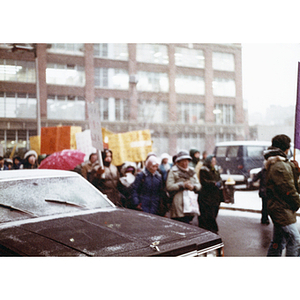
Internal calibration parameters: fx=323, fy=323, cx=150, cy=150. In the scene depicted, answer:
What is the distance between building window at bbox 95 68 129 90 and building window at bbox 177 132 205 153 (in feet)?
3.00

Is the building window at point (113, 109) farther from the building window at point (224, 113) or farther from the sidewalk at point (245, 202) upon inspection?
the sidewalk at point (245, 202)

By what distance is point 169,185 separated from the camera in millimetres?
4051

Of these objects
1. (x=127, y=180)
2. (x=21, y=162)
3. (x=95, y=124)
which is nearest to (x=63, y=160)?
(x=21, y=162)

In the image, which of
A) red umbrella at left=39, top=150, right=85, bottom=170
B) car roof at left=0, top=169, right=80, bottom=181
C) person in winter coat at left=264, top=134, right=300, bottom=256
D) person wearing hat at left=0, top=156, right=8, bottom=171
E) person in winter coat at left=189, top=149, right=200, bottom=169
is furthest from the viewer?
person in winter coat at left=189, top=149, right=200, bottom=169

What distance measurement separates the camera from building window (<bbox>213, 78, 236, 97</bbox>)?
390 cm

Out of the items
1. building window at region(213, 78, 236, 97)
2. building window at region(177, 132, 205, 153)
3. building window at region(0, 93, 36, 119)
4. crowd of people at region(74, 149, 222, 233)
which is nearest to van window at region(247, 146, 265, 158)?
crowd of people at region(74, 149, 222, 233)

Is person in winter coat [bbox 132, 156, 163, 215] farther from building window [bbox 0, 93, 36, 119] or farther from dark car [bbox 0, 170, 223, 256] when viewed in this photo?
building window [bbox 0, 93, 36, 119]

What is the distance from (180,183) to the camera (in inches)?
159

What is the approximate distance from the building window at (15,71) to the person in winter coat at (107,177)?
4.17ft

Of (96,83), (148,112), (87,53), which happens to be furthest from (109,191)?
(87,53)

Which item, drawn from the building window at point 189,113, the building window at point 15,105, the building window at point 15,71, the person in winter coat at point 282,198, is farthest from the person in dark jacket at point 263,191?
the building window at point 15,71

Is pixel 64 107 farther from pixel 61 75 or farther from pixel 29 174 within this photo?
pixel 29 174

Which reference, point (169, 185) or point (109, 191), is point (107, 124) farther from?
point (169, 185)
